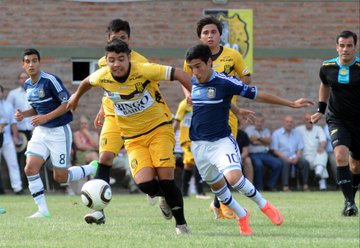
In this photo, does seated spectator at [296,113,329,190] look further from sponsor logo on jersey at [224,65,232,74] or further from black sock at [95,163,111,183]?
black sock at [95,163,111,183]

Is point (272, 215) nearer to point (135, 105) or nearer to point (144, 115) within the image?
point (144, 115)

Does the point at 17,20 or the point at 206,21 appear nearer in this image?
the point at 206,21

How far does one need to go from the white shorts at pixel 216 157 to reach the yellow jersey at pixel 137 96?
475 mm

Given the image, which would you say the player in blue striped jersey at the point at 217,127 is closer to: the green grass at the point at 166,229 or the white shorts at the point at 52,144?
the green grass at the point at 166,229

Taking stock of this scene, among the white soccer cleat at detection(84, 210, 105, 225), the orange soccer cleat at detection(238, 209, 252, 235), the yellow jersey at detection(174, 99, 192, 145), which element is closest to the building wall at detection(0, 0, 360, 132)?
the yellow jersey at detection(174, 99, 192, 145)

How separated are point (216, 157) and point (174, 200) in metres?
0.69

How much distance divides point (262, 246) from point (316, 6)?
579 inches

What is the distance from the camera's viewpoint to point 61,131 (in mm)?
13031

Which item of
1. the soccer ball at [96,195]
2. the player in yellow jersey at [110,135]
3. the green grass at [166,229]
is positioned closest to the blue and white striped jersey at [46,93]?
the green grass at [166,229]

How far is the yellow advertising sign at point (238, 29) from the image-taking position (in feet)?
72.1

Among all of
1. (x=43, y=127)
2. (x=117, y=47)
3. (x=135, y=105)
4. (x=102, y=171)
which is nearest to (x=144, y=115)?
(x=135, y=105)

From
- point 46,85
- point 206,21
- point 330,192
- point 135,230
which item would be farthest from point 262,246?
point 330,192

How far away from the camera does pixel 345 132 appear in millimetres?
12609

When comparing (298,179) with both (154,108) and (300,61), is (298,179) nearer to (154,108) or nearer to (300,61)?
(300,61)
